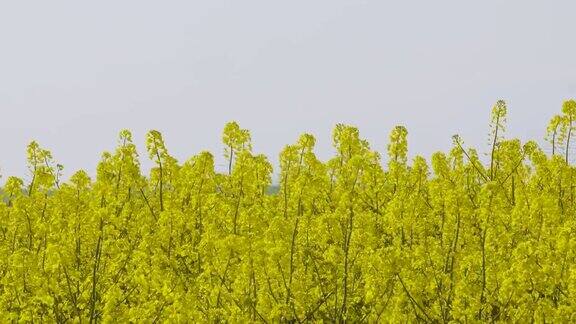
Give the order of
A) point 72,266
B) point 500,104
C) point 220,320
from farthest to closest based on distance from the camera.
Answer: point 500,104, point 72,266, point 220,320

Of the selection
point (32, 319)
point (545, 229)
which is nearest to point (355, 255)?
point (545, 229)

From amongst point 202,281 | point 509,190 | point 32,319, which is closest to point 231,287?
point 202,281

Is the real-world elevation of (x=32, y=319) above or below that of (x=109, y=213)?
below

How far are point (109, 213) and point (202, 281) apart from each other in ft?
4.98

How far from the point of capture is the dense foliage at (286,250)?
8.62 m

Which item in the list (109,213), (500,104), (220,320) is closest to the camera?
(220,320)

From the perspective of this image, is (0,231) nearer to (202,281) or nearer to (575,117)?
(202,281)

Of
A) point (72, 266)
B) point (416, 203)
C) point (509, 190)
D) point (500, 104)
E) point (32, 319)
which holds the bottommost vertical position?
point (32, 319)

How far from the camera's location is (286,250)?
888 cm

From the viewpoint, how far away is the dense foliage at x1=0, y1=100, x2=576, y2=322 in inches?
340

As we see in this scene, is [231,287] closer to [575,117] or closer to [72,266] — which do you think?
[72,266]

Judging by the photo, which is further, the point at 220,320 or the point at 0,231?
the point at 0,231

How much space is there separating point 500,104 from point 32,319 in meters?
8.16

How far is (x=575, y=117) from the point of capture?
48.3ft
